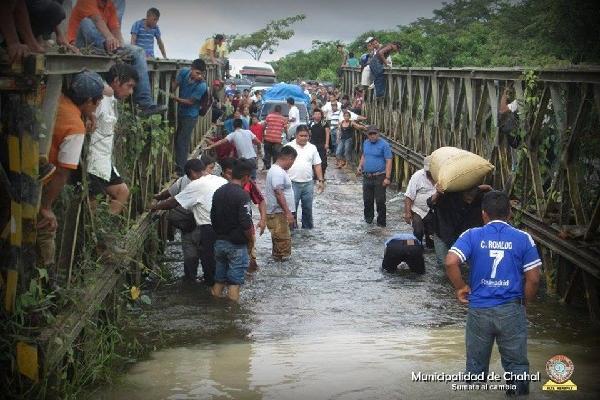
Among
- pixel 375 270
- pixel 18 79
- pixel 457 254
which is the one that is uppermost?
pixel 18 79

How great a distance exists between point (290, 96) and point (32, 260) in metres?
21.1

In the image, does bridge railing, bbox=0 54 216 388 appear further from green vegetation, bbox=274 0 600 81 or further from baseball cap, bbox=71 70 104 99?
green vegetation, bbox=274 0 600 81

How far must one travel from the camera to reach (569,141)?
9523 millimetres

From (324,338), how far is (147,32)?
313 inches

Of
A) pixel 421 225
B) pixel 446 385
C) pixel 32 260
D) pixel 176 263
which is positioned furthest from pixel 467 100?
pixel 32 260

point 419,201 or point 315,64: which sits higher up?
point 315,64

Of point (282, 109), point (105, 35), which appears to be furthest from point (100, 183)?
point (282, 109)

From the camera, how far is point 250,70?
139 ft

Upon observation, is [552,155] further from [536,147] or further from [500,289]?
[500,289]

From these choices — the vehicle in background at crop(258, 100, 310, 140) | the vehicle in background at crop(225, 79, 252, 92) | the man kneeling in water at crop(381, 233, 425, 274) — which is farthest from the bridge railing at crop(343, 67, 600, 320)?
the vehicle in background at crop(225, 79, 252, 92)

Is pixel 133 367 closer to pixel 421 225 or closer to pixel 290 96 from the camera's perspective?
pixel 421 225

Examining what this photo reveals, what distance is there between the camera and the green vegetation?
18.3 metres

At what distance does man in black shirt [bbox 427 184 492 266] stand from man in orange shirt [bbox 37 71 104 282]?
15.1 feet

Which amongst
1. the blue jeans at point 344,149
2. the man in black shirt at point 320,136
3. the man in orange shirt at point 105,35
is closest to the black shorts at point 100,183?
the man in orange shirt at point 105,35
